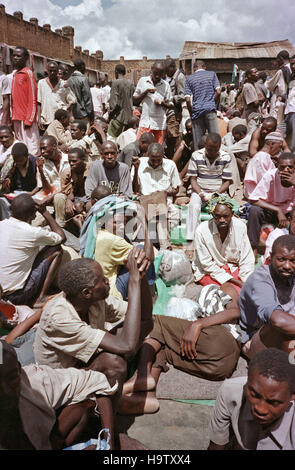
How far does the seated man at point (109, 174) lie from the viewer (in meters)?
4.79

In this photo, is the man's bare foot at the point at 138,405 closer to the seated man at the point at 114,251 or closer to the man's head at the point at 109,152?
the seated man at the point at 114,251

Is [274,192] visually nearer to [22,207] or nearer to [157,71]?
[22,207]

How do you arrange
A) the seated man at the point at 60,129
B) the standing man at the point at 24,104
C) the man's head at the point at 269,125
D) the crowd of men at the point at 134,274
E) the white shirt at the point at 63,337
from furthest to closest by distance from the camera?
1. the seated man at the point at 60,129
2. the standing man at the point at 24,104
3. the man's head at the point at 269,125
4. the white shirt at the point at 63,337
5. the crowd of men at the point at 134,274

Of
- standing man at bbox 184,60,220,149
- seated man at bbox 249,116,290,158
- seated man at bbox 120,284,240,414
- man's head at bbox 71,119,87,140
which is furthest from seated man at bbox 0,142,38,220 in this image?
seated man at bbox 249,116,290,158

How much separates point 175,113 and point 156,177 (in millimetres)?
2863

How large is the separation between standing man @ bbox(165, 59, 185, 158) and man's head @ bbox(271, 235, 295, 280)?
515 cm

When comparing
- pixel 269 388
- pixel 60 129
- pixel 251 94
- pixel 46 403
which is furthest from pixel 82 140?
pixel 269 388

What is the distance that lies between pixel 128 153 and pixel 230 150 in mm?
Result: 2110

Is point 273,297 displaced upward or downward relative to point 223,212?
downward

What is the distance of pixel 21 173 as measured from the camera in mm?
4863

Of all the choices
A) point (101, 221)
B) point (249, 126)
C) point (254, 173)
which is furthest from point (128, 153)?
point (249, 126)

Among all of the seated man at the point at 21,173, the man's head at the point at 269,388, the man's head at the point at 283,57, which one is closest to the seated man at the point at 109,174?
the seated man at the point at 21,173

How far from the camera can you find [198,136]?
262 inches

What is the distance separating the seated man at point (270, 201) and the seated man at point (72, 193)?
202cm
